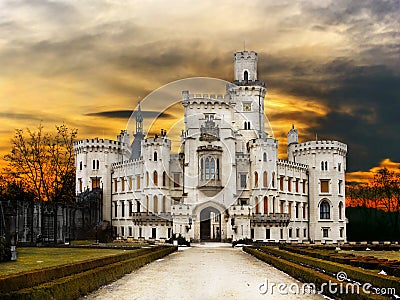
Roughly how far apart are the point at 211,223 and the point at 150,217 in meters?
7.69

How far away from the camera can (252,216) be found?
74.7m

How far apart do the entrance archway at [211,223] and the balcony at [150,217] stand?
430cm

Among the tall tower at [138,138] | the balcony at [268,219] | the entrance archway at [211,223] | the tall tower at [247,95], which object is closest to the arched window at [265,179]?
the balcony at [268,219]

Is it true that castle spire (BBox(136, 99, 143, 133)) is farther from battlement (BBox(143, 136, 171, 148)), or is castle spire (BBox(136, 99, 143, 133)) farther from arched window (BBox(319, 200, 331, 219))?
arched window (BBox(319, 200, 331, 219))

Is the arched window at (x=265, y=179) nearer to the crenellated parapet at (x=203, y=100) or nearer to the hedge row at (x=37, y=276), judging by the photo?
the crenellated parapet at (x=203, y=100)

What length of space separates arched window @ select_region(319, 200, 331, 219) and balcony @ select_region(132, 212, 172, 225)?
75.3 feet

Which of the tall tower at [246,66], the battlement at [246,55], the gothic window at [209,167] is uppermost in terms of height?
the battlement at [246,55]

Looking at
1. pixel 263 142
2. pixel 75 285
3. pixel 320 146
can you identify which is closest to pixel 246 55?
pixel 263 142

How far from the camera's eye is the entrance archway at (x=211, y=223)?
75.4 metres

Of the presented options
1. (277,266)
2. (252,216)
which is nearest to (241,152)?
(252,216)

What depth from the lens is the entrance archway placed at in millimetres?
75438

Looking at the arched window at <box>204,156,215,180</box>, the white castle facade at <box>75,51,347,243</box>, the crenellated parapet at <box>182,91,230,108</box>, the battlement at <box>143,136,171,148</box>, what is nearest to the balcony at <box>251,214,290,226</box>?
the white castle facade at <box>75,51,347,243</box>

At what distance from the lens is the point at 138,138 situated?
103 metres

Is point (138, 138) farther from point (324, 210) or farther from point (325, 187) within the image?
point (324, 210)
